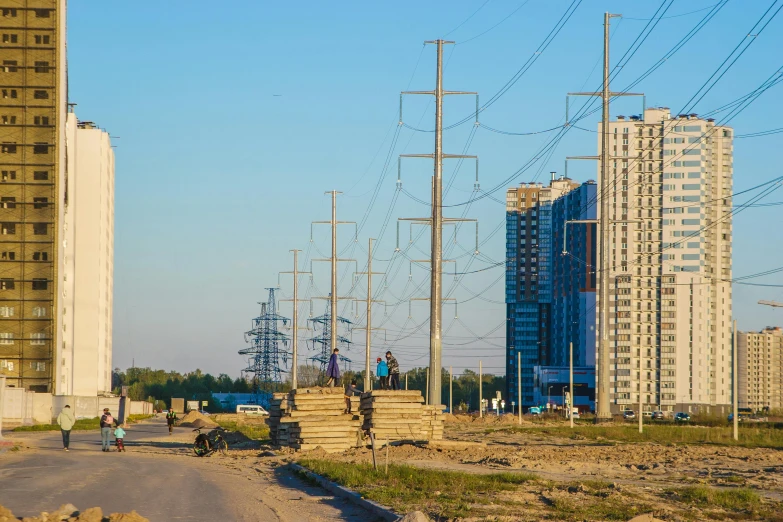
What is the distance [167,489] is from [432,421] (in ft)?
46.9

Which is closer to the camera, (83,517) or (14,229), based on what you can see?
(83,517)

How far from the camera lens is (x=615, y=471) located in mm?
22703

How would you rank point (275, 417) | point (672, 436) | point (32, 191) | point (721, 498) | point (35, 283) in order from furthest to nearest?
point (32, 191) → point (35, 283) → point (672, 436) → point (275, 417) → point (721, 498)

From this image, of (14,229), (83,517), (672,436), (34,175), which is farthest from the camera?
(34,175)

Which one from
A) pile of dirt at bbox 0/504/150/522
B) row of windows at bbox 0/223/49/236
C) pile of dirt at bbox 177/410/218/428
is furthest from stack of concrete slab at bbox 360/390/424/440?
row of windows at bbox 0/223/49/236

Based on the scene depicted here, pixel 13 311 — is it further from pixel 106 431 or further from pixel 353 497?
pixel 353 497

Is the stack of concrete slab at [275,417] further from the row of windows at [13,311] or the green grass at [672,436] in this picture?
the row of windows at [13,311]

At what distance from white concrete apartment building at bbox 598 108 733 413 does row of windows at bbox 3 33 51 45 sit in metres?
98.2

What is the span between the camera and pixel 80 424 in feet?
224

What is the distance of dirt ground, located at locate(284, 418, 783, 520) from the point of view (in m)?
15.5

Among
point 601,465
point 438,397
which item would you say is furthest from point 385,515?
point 438,397

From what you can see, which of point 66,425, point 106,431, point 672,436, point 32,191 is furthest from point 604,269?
point 32,191

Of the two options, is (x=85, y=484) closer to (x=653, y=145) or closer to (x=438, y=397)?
(x=438, y=397)

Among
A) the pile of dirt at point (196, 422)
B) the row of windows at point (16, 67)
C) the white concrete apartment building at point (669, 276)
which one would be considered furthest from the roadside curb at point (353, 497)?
the white concrete apartment building at point (669, 276)
